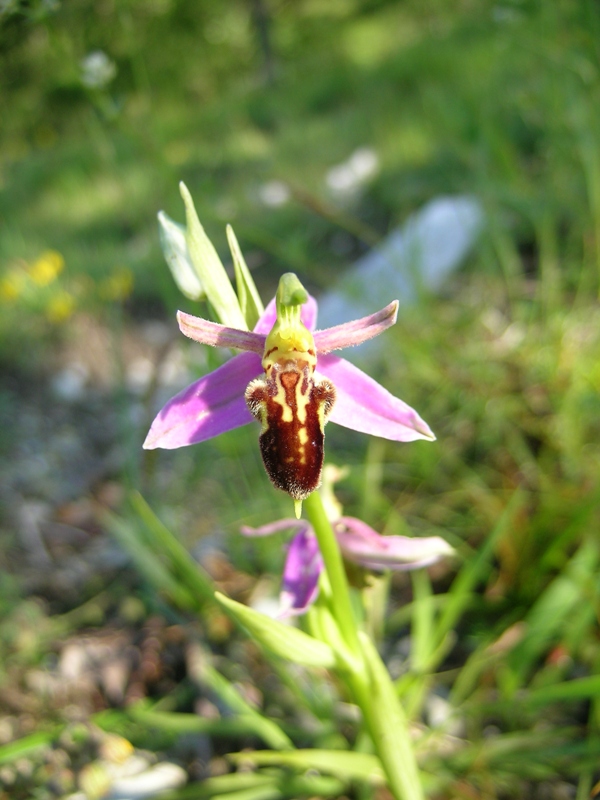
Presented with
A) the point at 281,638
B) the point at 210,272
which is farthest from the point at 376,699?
the point at 210,272

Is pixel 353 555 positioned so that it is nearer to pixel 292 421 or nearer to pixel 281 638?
pixel 281 638

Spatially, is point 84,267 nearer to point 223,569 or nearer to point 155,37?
point 223,569

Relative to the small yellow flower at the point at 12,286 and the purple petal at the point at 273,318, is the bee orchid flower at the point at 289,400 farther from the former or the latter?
the small yellow flower at the point at 12,286

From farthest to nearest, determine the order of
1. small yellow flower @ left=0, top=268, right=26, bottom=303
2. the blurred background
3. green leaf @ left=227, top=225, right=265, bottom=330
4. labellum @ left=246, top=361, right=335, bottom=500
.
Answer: small yellow flower @ left=0, top=268, right=26, bottom=303 < the blurred background < green leaf @ left=227, top=225, right=265, bottom=330 < labellum @ left=246, top=361, right=335, bottom=500

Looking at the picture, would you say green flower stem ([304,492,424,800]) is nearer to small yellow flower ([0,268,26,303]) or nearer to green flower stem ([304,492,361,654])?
green flower stem ([304,492,361,654])

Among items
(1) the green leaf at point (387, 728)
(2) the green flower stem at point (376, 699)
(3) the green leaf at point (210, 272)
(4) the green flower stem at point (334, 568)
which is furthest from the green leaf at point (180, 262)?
(1) the green leaf at point (387, 728)

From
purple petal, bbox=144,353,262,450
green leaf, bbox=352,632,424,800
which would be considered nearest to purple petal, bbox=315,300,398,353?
purple petal, bbox=144,353,262,450

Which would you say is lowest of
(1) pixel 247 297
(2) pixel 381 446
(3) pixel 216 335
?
(3) pixel 216 335
